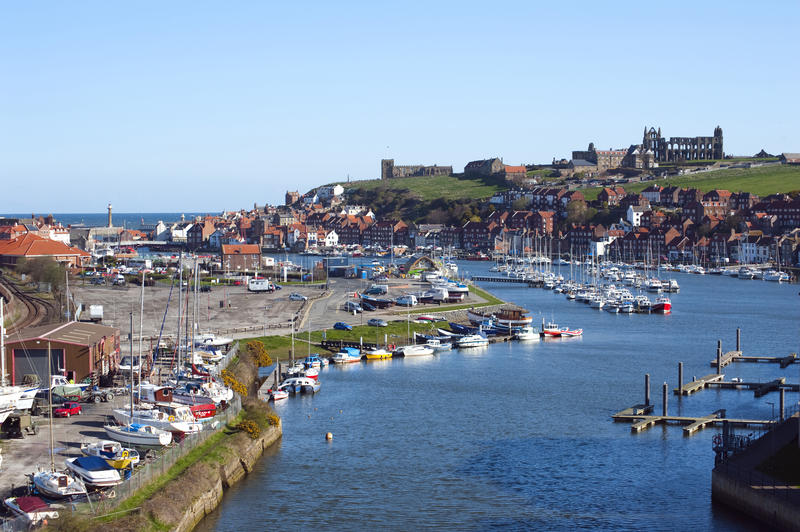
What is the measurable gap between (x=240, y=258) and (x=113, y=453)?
75.5 metres

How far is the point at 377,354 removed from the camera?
49438mm

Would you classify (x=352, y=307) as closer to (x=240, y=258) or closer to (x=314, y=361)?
(x=314, y=361)

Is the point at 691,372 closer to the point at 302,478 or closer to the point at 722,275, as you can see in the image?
the point at 302,478

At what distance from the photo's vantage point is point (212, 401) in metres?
30.8

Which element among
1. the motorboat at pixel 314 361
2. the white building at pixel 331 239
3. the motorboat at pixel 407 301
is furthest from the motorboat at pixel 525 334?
the white building at pixel 331 239

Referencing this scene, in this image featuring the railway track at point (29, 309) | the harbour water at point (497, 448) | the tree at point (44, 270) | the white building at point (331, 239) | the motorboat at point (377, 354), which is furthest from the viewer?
the white building at point (331, 239)

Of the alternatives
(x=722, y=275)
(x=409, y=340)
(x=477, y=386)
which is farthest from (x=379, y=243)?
(x=477, y=386)

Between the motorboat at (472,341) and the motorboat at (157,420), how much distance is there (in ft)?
94.1

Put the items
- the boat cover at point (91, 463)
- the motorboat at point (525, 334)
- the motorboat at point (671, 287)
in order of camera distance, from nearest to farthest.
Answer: the boat cover at point (91, 463) → the motorboat at point (525, 334) → the motorboat at point (671, 287)

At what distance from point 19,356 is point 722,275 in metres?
99.6

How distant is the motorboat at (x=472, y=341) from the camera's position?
5509 cm

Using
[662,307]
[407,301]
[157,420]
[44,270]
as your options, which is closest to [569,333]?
[407,301]

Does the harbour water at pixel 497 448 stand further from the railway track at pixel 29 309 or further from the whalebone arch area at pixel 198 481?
the railway track at pixel 29 309

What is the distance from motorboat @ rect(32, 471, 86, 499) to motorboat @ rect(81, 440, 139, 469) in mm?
2000
